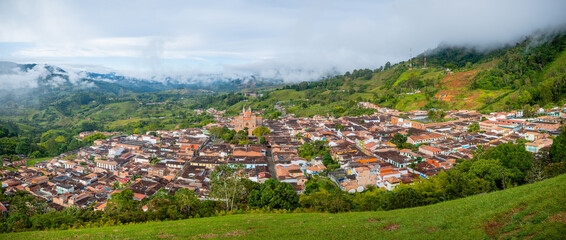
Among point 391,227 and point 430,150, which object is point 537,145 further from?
point 391,227

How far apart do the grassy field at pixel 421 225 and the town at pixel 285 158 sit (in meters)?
12.0

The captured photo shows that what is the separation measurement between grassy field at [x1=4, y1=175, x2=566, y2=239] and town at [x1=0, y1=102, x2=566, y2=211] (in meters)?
12.0

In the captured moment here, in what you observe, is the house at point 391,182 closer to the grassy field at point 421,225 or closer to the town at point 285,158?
the town at point 285,158

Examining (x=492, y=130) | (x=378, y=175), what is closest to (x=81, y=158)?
(x=378, y=175)

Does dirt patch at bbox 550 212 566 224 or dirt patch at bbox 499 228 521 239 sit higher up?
dirt patch at bbox 550 212 566 224

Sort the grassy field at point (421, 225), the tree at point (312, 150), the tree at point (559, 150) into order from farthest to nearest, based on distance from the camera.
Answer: the tree at point (312, 150)
the tree at point (559, 150)
the grassy field at point (421, 225)

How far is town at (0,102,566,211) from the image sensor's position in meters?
27.2

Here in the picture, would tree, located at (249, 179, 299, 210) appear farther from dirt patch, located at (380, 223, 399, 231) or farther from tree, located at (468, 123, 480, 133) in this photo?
tree, located at (468, 123, 480, 133)

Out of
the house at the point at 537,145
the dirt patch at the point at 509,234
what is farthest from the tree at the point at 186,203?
the house at the point at 537,145

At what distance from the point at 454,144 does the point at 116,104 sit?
112m

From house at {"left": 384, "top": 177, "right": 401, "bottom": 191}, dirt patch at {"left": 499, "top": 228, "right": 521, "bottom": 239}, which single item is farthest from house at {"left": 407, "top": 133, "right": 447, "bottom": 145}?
dirt patch at {"left": 499, "top": 228, "right": 521, "bottom": 239}

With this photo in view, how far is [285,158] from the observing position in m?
34.7

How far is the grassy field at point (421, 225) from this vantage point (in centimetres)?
789

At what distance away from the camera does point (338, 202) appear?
1664 centimetres
